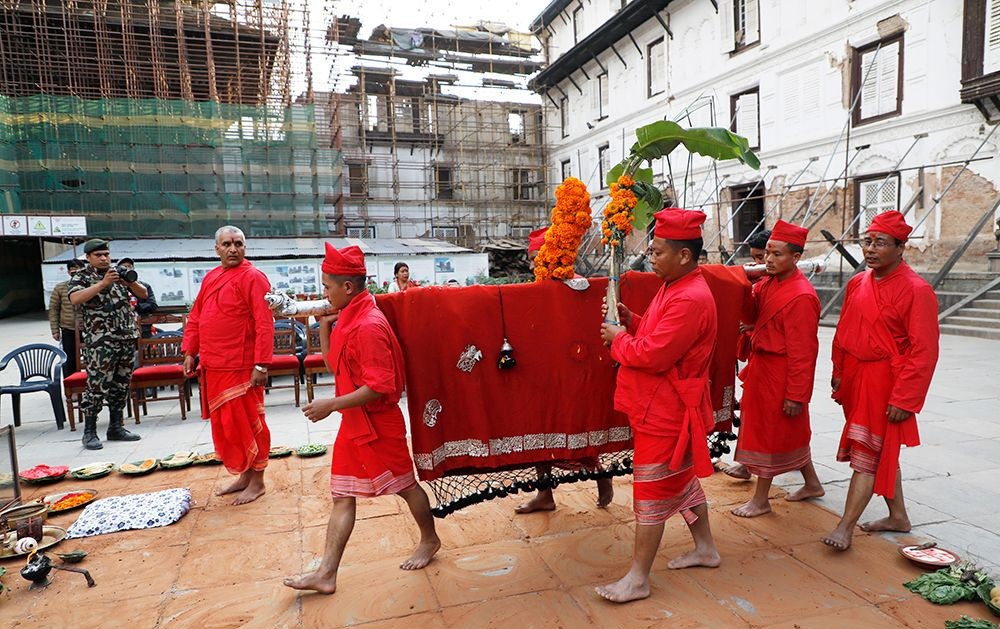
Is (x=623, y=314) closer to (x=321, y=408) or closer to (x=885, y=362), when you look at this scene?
(x=885, y=362)

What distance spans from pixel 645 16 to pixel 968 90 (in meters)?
12.3

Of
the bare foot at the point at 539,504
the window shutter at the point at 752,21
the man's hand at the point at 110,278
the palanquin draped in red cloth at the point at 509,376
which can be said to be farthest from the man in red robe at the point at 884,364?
the window shutter at the point at 752,21

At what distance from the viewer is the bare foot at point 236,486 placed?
4.22 metres

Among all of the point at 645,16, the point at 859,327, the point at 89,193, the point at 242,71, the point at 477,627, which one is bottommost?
the point at 477,627

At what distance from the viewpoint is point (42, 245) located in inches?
806

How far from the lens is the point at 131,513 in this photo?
12.5 feet

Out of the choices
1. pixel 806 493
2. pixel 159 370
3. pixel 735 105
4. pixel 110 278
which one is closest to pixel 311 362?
pixel 159 370

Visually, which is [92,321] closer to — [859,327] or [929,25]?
[859,327]

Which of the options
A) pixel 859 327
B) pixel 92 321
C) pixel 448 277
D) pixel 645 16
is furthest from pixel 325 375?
pixel 645 16

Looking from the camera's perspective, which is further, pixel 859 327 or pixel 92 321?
pixel 92 321

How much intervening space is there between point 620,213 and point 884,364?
5.17ft

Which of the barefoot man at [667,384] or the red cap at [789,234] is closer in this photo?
the barefoot man at [667,384]

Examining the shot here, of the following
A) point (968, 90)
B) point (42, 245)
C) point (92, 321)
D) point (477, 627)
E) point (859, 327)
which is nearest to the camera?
point (477, 627)

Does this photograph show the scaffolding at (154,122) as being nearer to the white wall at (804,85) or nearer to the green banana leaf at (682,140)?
the white wall at (804,85)
